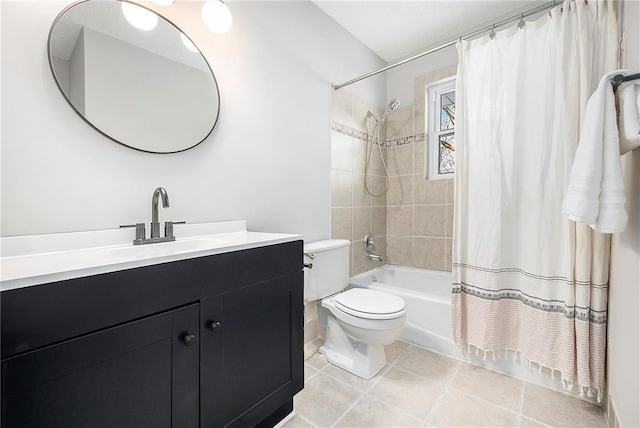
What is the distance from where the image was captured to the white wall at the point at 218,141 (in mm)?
919

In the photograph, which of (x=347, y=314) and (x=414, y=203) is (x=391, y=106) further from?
(x=347, y=314)

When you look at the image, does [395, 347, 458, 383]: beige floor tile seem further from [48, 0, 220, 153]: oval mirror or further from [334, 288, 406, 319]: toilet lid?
[48, 0, 220, 153]: oval mirror

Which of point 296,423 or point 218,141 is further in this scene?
point 218,141

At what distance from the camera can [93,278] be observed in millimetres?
696

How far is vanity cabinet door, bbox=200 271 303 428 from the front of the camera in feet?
3.09

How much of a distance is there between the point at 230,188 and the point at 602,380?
6.95 feet

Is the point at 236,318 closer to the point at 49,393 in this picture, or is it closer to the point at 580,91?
the point at 49,393

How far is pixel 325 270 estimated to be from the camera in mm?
1812

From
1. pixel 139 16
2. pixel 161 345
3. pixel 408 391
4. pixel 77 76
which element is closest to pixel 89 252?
pixel 161 345

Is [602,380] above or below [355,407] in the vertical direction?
above

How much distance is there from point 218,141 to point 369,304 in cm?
125

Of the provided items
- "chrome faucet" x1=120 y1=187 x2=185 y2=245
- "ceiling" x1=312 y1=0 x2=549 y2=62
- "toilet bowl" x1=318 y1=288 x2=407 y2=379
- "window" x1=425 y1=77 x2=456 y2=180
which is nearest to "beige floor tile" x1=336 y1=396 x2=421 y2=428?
"toilet bowl" x1=318 y1=288 x2=407 y2=379

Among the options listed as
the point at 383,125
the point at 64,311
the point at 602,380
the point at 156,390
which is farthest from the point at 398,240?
the point at 64,311

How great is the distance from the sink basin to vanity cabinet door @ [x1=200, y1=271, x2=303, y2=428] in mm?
194
